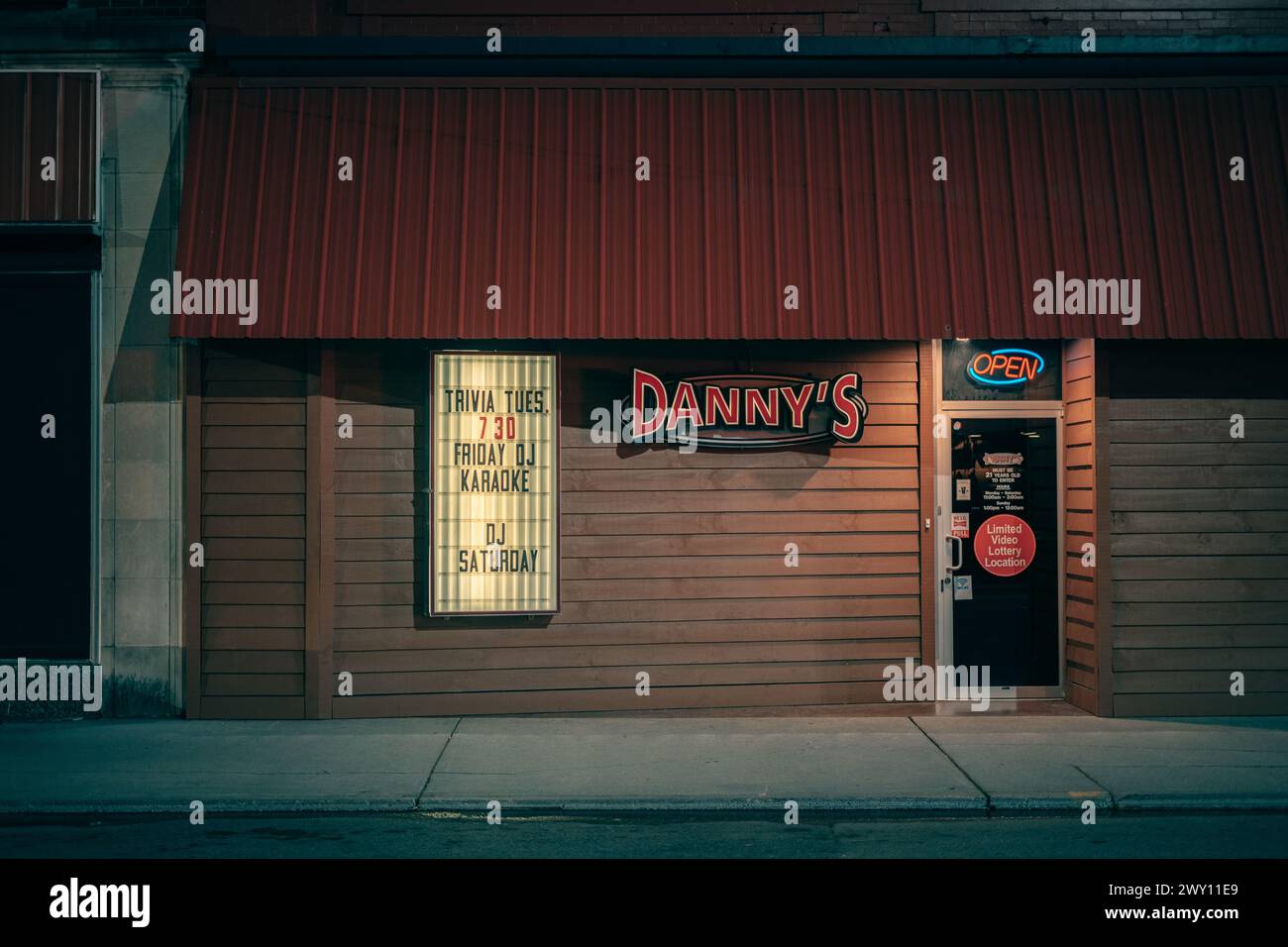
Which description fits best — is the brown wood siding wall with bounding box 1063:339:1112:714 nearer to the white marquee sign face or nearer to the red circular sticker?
the red circular sticker

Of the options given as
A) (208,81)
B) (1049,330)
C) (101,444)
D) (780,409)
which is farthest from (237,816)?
(1049,330)

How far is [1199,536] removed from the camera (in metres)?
10.1

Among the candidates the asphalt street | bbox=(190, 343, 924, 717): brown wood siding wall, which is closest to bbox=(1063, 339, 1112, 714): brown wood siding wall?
bbox=(190, 343, 924, 717): brown wood siding wall

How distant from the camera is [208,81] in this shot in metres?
9.88

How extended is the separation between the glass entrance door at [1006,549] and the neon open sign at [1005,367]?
1.19 feet

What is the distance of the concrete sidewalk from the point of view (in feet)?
24.3

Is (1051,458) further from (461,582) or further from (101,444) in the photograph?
(101,444)

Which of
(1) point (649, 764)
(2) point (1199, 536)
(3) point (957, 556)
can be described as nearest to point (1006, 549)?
(3) point (957, 556)

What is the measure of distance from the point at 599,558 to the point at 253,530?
305 cm

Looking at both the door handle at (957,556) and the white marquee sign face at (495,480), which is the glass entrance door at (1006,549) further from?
the white marquee sign face at (495,480)

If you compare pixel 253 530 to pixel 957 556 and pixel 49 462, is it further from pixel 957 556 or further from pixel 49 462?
pixel 957 556

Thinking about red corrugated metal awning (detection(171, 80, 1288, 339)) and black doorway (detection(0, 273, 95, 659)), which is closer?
red corrugated metal awning (detection(171, 80, 1288, 339))

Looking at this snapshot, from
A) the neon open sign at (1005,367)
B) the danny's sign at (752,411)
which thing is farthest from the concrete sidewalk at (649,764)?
the neon open sign at (1005,367)

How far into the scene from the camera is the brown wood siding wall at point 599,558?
10016 millimetres
